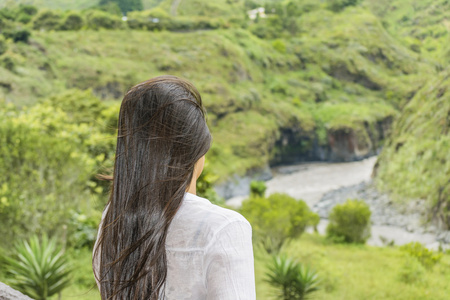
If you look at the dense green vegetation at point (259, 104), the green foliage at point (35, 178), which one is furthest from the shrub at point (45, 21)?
the green foliage at point (35, 178)

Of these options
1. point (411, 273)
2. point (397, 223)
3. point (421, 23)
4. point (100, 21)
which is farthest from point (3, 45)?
point (411, 273)

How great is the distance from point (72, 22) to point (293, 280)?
38.4 metres

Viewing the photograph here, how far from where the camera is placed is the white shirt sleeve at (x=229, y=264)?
0.74 m

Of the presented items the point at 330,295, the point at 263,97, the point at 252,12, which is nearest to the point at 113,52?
the point at 263,97

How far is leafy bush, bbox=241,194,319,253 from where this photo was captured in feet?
37.3

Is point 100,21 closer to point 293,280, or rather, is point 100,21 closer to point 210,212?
point 293,280

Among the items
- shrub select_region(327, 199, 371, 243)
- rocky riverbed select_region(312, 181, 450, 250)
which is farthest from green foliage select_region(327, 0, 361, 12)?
shrub select_region(327, 199, 371, 243)

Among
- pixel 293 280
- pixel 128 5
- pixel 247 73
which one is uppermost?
pixel 128 5

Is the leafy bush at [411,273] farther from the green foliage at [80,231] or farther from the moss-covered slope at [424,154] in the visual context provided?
the moss-covered slope at [424,154]

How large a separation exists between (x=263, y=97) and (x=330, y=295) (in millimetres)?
32164

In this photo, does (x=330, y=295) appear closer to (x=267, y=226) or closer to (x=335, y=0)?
(x=267, y=226)

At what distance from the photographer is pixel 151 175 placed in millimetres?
833

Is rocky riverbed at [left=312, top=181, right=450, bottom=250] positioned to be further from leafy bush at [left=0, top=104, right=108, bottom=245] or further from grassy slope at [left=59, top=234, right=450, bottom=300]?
leafy bush at [left=0, top=104, right=108, bottom=245]

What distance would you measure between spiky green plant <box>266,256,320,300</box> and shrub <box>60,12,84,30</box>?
37.8 m
